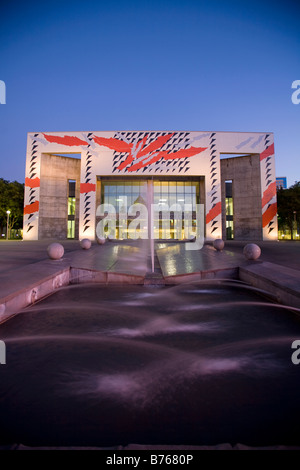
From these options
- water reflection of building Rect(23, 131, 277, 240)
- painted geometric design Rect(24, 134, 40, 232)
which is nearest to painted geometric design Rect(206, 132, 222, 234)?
water reflection of building Rect(23, 131, 277, 240)

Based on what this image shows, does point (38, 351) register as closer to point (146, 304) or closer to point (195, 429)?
point (195, 429)

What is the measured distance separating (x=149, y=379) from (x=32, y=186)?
36.9 m

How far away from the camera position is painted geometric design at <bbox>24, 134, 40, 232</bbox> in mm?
34312

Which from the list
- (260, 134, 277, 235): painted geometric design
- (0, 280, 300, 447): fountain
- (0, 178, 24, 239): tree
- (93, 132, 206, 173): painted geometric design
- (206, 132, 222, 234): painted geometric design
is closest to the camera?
(0, 280, 300, 447): fountain

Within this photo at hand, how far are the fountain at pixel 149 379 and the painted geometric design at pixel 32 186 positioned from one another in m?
33.2

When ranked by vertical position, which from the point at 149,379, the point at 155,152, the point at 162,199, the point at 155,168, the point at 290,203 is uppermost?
the point at 155,152

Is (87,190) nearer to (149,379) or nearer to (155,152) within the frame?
(155,152)

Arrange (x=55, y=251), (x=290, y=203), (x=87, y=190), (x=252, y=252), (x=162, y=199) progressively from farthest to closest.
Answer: (x=162, y=199)
(x=290, y=203)
(x=87, y=190)
(x=55, y=251)
(x=252, y=252)

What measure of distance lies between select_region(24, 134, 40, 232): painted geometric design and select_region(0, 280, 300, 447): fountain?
33.2 metres

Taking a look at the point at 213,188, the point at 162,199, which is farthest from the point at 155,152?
the point at 213,188

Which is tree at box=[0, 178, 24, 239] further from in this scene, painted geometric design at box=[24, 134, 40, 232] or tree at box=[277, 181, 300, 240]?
tree at box=[277, 181, 300, 240]

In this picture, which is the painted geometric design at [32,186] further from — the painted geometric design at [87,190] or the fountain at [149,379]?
the fountain at [149,379]

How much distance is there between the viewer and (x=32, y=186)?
34.4 m

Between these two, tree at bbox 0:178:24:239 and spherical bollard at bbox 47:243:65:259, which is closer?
spherical bollard at bbox 47:243:65:259
